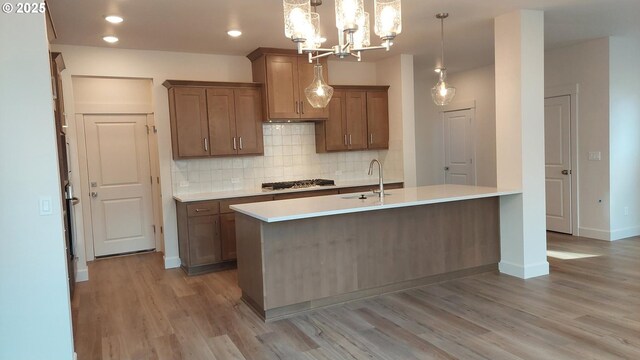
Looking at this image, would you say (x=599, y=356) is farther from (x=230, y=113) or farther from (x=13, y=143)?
(x=230, y=113)

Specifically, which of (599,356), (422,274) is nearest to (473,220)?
(422,274)

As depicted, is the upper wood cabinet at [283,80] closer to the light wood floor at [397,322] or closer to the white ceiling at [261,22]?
the white ceiling at [261,22]

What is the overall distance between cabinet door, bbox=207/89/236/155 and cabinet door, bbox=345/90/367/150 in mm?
1646

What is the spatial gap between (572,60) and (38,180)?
654 centimetres

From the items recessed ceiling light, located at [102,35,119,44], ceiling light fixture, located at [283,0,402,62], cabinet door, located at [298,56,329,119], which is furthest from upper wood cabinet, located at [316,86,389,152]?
ceiling light fixture, located at [283,0,402,62]

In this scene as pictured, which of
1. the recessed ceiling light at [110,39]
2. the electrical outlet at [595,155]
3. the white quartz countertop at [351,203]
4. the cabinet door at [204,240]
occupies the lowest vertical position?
the cabinet door at [204,240]

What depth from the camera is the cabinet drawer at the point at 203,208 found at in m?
5.18

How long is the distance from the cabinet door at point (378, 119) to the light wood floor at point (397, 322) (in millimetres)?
2555

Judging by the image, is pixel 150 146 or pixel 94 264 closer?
pixel 94 264

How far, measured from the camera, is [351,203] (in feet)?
13.0

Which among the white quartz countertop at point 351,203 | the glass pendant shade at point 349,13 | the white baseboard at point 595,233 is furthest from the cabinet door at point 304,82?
the white baseboard at point 595,233

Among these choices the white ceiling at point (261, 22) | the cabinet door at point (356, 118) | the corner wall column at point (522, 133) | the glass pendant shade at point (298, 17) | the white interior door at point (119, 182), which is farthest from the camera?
the cabinet door at point (356, 118)

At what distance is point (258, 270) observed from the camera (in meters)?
3.76

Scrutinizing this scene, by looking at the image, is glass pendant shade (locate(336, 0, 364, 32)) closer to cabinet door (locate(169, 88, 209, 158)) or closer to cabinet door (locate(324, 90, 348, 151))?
cabinet door (locate(169, 88, 209, 158))
